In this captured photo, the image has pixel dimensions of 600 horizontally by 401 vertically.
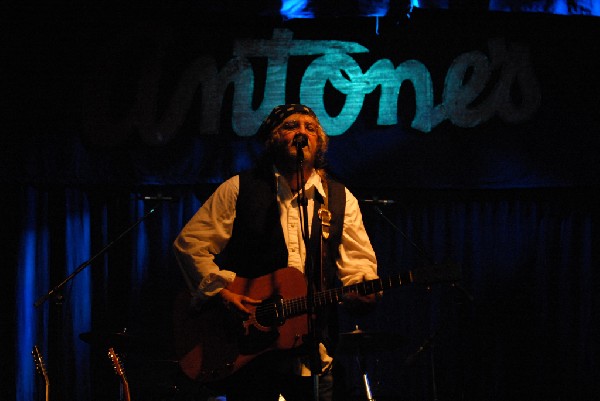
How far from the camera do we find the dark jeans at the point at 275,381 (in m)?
3.52

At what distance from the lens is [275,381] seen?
3.54 m

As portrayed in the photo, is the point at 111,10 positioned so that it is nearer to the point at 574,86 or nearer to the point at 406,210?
the point at 406,210

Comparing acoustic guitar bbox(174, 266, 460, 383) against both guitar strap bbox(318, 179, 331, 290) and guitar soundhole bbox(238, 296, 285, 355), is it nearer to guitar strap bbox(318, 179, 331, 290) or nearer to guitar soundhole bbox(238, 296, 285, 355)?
guitar soundhole bbox(238, 296, 285, 355)

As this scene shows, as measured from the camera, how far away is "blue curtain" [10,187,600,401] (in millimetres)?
5867

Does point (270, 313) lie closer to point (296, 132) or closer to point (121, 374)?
point (296, 132)

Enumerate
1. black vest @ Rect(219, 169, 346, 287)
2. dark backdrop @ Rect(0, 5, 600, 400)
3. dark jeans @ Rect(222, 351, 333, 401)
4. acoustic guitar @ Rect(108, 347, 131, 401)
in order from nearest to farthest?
dark jeans @ Rect(222, 351, 333, 401) < black vest @ Rect(219, 169, 346, 287) < acoustic guitar @ Rect(108, 347, 131, 401) < dark backdrop @ Rect(0, 5, 600, 400)

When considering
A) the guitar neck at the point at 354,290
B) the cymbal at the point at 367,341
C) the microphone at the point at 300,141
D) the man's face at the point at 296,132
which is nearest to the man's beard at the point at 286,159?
the man's face at the point at 296,132

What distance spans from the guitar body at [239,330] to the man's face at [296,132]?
0.73 metres

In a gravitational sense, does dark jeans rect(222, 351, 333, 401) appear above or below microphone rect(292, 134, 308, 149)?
below

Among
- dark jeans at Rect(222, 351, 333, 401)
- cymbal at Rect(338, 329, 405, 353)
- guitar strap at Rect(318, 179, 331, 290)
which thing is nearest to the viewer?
dark jeans at Rect(222, 351, 333, 401)

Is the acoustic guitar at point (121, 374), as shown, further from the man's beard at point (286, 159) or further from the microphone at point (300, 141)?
the microphone at point (300, 141)

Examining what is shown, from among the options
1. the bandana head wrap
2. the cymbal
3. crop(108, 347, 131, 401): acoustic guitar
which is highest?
the bandana head wrap

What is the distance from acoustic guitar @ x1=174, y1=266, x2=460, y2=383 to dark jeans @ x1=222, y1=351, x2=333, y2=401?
5cm

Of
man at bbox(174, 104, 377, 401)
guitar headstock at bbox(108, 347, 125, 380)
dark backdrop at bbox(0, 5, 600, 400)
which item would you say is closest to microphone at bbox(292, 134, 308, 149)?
man at bbox(174, 104, 377, 401)
